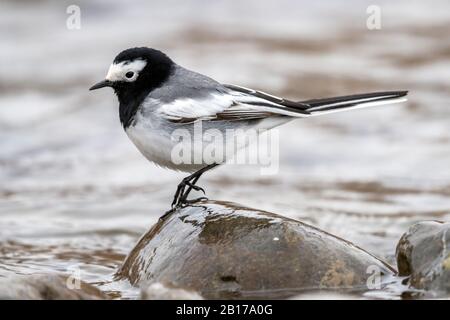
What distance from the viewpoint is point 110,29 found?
59.4 feet

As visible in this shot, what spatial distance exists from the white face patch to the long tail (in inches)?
49.8

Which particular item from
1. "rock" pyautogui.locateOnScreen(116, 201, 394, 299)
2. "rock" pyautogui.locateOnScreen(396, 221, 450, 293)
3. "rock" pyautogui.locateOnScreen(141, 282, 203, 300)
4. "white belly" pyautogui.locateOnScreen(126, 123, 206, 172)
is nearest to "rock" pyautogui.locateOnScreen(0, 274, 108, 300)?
"rock" pyautogui.locateOnScreen(141, 282, 203, 300)

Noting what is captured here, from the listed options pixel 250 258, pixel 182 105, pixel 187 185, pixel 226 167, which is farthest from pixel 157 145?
pixel 226 167

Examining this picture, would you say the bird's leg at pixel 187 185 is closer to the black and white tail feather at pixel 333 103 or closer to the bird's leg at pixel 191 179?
the bird's leg at pixel 191 179

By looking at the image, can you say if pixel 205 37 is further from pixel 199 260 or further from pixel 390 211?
pixel 199 260

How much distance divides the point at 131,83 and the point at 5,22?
41.8 feet

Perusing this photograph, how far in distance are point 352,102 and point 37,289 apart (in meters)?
2.71

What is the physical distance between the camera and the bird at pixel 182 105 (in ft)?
21.4

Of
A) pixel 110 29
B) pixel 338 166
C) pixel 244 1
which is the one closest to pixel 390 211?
pixel 338 166

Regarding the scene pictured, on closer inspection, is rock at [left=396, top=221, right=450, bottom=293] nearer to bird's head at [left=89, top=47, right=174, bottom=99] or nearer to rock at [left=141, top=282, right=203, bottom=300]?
rock at [left=141, top=282, right=203, bottom=300]

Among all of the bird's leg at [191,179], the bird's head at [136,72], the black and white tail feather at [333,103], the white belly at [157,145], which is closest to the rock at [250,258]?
the bird's leg at [191,179]

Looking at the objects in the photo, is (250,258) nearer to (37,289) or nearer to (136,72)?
(37,289)

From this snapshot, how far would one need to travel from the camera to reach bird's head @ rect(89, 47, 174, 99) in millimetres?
6855
